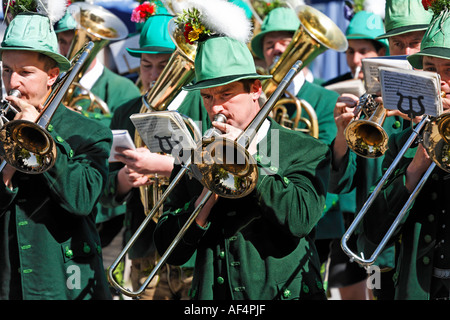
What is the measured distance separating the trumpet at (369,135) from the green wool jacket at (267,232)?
0.67 ft

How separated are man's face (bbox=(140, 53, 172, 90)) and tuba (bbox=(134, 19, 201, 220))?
0.44m

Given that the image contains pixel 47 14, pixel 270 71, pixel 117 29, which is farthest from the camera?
pixel 117 29

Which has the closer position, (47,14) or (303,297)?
(303,297)

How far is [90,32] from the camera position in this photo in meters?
7.05

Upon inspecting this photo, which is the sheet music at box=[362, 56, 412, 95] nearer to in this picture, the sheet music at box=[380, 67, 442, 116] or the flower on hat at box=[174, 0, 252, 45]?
the sheet music at box=[380, 67, 442, 116]

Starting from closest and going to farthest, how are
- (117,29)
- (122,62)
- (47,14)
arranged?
(47,14) → (117,29) → (122,62)

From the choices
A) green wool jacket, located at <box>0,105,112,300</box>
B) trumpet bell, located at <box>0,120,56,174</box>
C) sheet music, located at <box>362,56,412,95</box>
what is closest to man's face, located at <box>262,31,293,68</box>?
green wool jacket, located at <box>0,105,112,300</box>

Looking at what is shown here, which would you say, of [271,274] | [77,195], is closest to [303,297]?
[271,274]

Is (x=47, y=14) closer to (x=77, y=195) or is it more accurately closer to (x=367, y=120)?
(x=77, y=195)

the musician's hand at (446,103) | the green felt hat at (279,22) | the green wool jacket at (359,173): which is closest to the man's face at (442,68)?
the musician's hand at (446,103)

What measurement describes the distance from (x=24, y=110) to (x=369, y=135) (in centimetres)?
170

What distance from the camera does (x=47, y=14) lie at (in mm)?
5348

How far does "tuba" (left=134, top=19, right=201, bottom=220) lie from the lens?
19.6 feet
